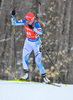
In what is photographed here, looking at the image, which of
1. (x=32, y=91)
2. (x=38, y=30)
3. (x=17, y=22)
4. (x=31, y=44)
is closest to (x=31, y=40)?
(x=31, y=44)

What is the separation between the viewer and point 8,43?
6.64 ft

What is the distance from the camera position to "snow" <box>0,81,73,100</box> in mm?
1525

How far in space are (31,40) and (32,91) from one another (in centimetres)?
72

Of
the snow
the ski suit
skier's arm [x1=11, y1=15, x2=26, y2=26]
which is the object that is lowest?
the snow

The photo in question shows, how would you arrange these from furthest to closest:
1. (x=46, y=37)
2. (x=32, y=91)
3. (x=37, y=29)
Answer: (x=46, y=37), (x=37, y=29), (x=32, y=91)

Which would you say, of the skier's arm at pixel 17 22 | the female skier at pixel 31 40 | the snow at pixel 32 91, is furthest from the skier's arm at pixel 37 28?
the snow at pixel 32 91

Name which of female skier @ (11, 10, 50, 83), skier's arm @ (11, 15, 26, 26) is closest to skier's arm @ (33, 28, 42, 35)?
female skier @ (11, 10, 50, 83)

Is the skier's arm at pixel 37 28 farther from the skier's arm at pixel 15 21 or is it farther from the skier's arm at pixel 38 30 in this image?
the skier's arm at pixel 15 21

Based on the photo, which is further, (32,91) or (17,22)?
(17,22)

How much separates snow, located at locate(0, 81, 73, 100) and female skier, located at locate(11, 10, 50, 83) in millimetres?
167

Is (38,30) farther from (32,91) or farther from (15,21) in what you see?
(32,91)

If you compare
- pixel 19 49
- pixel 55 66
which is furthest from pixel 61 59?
pixel 19 49

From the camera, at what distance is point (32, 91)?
167cm

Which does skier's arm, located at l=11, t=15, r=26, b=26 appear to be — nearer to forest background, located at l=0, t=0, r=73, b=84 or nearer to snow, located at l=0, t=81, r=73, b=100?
forest background, located at l=0, t=0, r=73, b=84
